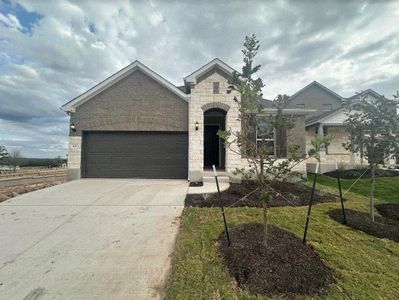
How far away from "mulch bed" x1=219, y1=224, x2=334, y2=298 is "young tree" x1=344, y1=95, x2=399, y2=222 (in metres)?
3.60

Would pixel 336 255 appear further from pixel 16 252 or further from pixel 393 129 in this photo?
pixel 16 252

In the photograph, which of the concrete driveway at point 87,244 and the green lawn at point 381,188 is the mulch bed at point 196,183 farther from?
the green lawn at point 381,188

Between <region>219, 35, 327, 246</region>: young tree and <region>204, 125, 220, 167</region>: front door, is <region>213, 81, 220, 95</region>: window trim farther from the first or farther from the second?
<region>219, 35, 327, 246</region>: young tree

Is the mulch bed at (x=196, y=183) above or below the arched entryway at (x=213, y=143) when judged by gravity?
below

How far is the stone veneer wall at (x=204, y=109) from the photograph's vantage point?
36.9 ft

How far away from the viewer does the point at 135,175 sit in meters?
12.3

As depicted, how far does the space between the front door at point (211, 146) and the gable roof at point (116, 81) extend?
3164 millimetres

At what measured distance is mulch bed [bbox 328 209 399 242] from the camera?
16.6 ft

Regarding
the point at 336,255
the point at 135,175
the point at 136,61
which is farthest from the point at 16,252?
the point at 136,61

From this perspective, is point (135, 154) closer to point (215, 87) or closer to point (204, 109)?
point (204, 109)

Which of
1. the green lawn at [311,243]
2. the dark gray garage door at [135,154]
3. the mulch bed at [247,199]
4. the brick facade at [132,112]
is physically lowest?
the green lawn at [311,243]

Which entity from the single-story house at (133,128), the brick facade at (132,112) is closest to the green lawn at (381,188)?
the single-story house at (133,128)

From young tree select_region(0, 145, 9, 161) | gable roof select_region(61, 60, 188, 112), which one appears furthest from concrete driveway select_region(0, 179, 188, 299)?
young tree select_region(0, 145, 9, 161)

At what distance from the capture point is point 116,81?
1227cm
